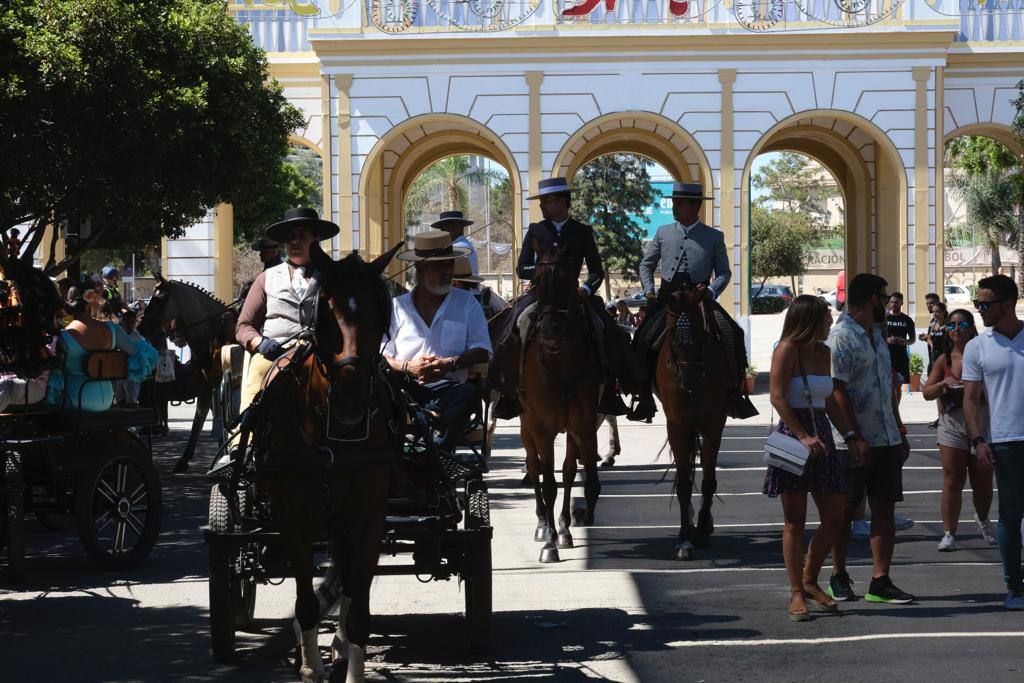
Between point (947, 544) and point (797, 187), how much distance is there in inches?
3735

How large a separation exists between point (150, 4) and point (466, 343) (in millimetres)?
11429

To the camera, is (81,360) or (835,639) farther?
(81,360)

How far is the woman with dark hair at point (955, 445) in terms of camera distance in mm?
11086

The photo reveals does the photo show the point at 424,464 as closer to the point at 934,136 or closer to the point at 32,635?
the point at 32,635

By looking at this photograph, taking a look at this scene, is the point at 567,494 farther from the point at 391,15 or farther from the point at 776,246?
the point at 776,246

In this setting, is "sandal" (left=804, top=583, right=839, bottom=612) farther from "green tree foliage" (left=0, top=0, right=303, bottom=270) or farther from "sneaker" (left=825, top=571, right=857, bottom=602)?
"green tree foliage" (left=0, top=0, right=303, bottom=270)

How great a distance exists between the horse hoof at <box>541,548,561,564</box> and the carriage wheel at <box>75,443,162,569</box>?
304 centimetres

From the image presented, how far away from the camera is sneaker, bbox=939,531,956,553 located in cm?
1109

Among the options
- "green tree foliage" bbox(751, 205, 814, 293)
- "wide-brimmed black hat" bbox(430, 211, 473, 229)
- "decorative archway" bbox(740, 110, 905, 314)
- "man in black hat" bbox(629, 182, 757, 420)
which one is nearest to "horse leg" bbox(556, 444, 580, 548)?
"man in black hat" bbox(629, 182, 757, 420)

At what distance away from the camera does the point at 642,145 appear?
115ft

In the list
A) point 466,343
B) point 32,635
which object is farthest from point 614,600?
point 32,635

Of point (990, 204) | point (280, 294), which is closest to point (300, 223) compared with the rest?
point (280, 294)

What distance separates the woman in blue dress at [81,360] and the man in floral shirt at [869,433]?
5680mm

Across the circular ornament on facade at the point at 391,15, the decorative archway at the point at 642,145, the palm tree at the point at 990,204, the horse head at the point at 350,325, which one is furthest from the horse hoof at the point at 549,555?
the palm tree at the point at 990,204
